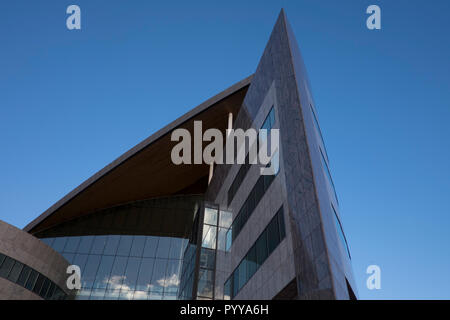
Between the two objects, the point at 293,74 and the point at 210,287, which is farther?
the point at 210,287

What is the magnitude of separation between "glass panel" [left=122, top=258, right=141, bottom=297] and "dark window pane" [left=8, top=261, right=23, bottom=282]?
29.9ft

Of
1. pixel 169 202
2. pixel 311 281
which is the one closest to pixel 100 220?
pixel 169 202

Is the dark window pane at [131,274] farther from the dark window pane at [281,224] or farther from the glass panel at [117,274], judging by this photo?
the dark window pane at [281,224]

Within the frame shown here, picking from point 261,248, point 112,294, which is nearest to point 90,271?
point 112,294

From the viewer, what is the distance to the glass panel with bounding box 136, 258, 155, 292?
3366 cm

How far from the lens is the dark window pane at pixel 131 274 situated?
3375 centimetres

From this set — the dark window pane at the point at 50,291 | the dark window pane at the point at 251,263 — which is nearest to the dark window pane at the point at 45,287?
the dark window pane at the point at 50,291

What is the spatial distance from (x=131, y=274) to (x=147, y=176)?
36.4ft

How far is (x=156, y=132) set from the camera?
36000 mm

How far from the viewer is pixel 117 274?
34.5m
